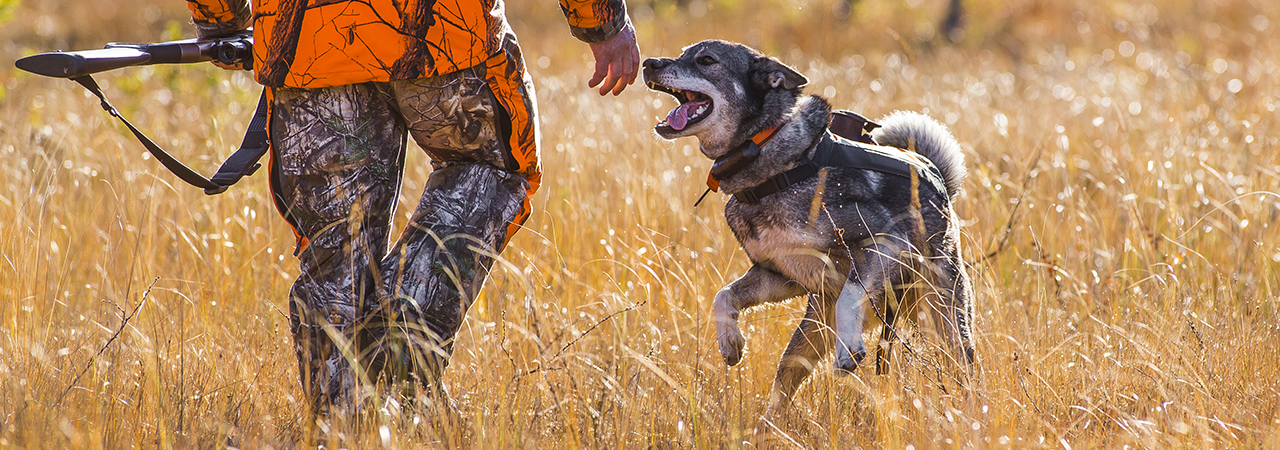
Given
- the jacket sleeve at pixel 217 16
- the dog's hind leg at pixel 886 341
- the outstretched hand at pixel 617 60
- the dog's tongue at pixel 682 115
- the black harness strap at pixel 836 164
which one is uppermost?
the jacket sleeve at pixel 217 16

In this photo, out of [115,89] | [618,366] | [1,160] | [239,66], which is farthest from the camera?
[115,89]

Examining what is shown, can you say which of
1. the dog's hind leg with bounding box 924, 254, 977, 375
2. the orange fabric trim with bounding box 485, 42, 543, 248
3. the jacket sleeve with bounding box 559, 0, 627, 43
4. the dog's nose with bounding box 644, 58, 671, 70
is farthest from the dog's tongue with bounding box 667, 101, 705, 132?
the dog's hind leg with bounding box 924, 254, 977, 375

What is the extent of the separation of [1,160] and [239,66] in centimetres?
298

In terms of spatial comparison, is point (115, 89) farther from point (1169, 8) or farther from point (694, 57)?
point (1169, 8)

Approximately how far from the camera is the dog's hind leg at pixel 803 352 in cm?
304

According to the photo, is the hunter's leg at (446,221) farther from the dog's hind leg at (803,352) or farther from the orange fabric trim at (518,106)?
the dog's hind leg at (803,352)

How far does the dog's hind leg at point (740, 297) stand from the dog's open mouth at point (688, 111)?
53 centimetres

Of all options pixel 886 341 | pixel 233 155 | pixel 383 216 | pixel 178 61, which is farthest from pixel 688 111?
pixel 178 61

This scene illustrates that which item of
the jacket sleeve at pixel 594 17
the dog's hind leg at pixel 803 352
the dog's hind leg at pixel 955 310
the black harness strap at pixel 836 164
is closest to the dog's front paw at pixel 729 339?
the dog's hind leg at pixel 803 352

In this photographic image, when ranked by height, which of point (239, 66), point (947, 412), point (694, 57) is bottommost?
point (947, 412)

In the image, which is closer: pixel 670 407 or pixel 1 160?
pixel 670 407

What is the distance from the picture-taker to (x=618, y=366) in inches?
118

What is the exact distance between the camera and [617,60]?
270cm

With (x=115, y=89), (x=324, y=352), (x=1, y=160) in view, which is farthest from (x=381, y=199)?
(x=115, y=89)
